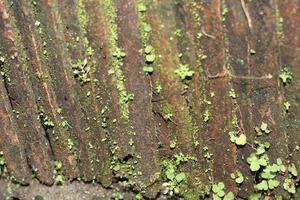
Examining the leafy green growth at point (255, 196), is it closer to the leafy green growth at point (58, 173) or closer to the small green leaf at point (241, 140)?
the small green leaf at point (241, 140)

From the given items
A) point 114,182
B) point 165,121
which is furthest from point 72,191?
point 165,121

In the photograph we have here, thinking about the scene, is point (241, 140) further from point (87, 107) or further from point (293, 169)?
point (87, 107)

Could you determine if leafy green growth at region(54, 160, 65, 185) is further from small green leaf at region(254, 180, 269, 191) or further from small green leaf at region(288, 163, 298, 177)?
small green leaf at region(288, 163, 298, 177)

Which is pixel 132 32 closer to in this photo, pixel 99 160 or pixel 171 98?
pixel 171 98

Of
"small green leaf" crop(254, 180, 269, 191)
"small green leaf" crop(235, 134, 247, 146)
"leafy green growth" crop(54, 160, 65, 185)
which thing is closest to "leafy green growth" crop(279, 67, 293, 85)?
"small green leaf" crop(235, 134, 247, 146)

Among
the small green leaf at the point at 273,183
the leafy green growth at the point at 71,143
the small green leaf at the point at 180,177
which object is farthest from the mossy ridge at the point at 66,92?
the small green leaf at the point at 273,183
